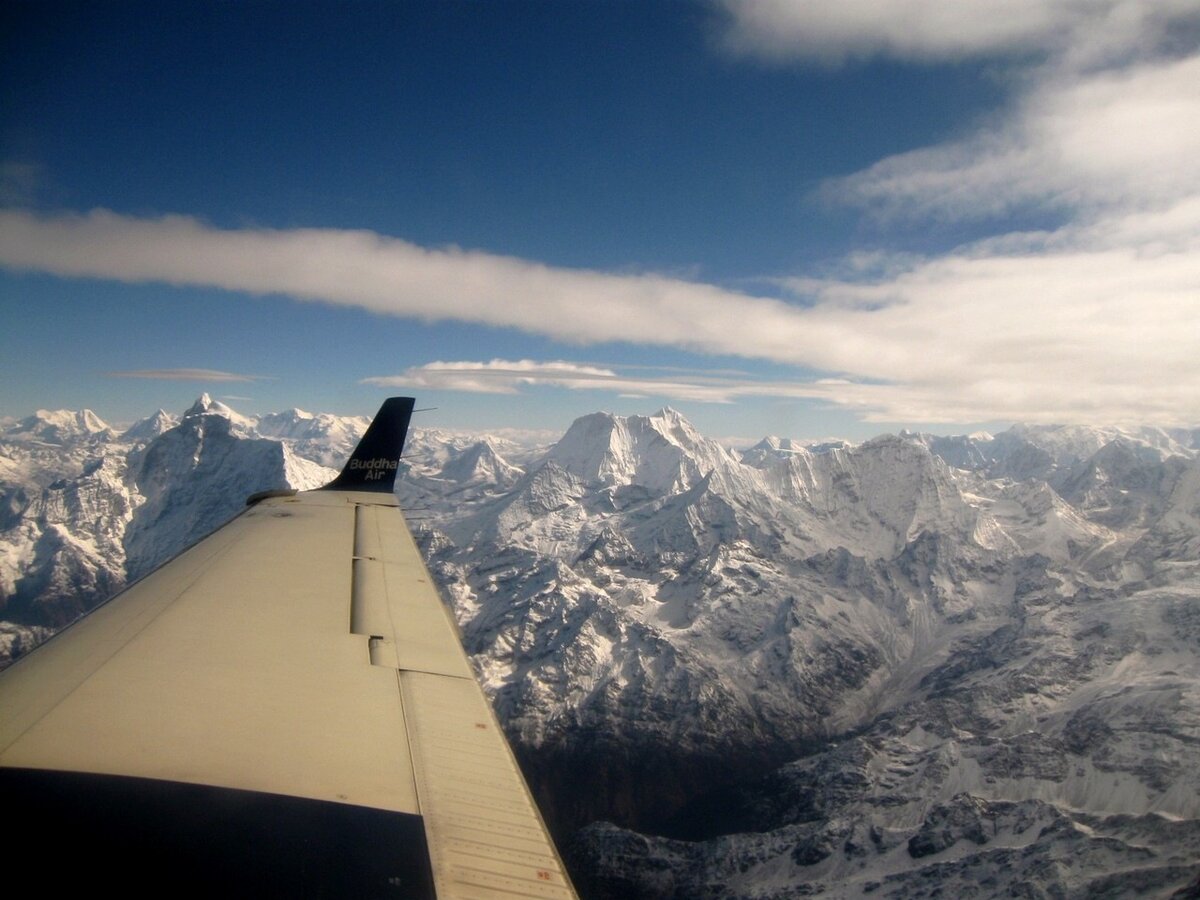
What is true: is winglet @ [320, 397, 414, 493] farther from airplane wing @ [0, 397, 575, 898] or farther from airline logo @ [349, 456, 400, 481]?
airplane wing @ [0, 397, 575, 898]

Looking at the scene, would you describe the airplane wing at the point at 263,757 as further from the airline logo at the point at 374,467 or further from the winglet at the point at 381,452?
the airline logo at the point at 374,467

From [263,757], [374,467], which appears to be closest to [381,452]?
[374,467]

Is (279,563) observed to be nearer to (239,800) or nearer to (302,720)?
(302,720)

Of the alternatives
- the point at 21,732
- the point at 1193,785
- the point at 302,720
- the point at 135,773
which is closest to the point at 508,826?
the point at 302,720

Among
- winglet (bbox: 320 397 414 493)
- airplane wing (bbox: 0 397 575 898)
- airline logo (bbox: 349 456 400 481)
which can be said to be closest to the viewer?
airplane wing (bbox: 0 397 575 898)

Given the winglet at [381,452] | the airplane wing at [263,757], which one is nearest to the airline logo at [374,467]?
the winglet at [381,452]

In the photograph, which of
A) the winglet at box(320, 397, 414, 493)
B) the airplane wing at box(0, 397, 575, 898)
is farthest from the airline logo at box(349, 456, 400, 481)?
the airplane wing at box(0, 397, 575, 898)
